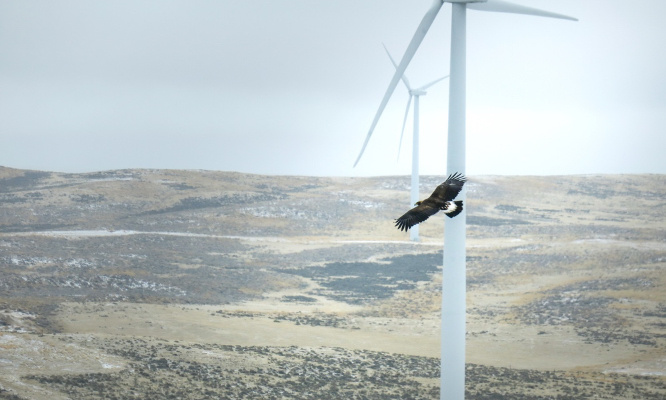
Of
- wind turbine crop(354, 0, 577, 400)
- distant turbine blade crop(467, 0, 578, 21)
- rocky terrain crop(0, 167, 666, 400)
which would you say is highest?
distant turbine blade crop(467, 0, 578, 21)

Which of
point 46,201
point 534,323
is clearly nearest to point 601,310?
point 534,323

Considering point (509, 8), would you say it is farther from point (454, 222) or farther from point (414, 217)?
point (414, 217)

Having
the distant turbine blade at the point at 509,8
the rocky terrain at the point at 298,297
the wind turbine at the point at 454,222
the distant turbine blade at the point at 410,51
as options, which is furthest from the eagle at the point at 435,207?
the rocky terrain at the point at 298,297

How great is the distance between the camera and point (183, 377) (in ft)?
97.3

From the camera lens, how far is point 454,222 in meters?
21.6

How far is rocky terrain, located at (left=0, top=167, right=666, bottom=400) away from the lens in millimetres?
30422

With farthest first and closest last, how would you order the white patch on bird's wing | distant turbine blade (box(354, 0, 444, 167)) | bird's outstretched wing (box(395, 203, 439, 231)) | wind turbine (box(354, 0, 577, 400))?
distant turbine blade (box(354, 0, 444, 167))
wind turbine (box(354, 0, 577, 400))
the white patch on bird's wing
bird's outstretched wing (box(395, 203, 439, 231))

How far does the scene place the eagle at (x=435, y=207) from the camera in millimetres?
14320

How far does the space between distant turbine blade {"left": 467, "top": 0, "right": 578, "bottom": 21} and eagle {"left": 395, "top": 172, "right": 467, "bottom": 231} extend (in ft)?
30.1

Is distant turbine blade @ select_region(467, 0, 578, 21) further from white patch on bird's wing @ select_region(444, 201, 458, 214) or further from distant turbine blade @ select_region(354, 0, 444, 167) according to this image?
white patch on bird's wing @ select_region(444, 201, 458, 214)

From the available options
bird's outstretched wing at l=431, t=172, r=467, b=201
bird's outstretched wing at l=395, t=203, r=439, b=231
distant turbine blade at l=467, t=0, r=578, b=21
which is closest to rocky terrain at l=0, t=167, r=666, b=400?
distant turbine blade at l=467, t=0, r=578, b=21

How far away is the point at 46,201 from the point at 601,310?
219ft

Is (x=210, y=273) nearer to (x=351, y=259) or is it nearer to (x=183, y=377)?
(x=351, y=259)

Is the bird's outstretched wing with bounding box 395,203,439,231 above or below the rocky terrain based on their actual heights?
above
